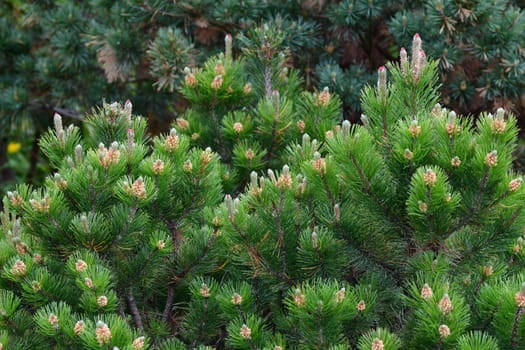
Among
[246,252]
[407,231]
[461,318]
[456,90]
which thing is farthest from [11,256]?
[456,90]

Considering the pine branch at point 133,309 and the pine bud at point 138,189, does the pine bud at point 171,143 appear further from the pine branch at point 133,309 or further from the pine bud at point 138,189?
the pine branch at point 133,309

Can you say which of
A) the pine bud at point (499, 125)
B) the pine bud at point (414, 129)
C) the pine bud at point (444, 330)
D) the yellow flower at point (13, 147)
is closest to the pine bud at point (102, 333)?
the pine bud at point (444, 330)

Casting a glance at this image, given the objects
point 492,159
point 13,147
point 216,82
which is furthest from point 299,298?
point 13,147

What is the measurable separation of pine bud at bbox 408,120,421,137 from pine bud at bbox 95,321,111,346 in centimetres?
110

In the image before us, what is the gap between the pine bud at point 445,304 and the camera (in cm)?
230

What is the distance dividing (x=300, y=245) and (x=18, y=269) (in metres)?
0.95

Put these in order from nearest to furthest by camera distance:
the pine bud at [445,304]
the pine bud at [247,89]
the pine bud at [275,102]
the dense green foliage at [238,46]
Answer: the pine bud at [445,304] < the pine bud at [275,102] < the pine bud at [247,89] < the dense green foliage at [238,46]

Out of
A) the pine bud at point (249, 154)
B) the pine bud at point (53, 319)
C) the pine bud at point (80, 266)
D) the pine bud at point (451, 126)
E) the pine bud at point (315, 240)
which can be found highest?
the pine bud at point (249, 154)

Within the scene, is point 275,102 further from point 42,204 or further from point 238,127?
point 42,204

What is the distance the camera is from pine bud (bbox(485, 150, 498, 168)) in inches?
91.5

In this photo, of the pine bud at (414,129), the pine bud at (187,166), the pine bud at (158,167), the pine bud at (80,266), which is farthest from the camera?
the pine bud at (187,166)

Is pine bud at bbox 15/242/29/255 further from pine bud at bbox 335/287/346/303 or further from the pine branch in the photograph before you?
pine bud at bbox 335/287/346/303

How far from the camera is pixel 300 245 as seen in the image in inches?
103

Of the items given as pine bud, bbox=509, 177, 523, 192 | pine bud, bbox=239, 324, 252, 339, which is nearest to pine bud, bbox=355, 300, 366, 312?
pine bud, bbox=239, 324, 252, 339
